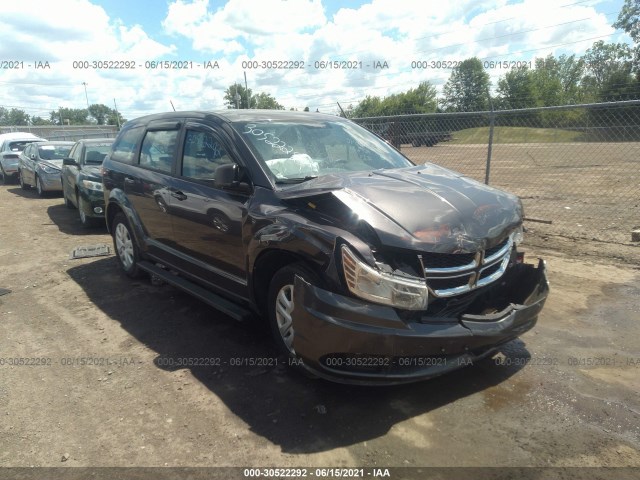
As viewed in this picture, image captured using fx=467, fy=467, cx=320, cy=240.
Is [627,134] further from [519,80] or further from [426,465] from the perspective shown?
[519,80]

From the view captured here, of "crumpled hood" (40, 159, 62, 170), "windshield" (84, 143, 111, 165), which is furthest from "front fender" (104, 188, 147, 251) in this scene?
"crumpled hood" (40, 159, 62, 170)

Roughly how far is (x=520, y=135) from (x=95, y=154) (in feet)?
28.2

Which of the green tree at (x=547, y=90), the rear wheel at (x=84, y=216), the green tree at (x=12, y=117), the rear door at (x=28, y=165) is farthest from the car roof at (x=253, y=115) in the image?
the green tree at (x=12, y=117)

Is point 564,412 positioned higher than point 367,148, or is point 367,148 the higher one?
point 367,148

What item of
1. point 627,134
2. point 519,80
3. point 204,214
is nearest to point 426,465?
point 204,214

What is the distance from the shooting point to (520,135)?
9008 mm

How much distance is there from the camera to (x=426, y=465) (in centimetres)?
258

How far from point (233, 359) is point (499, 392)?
2.03 metres

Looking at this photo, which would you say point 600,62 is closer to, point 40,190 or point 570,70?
point 570,70

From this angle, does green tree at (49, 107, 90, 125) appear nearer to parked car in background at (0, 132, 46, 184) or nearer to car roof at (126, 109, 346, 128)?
parked car in background at (0, 132, 46, 184)

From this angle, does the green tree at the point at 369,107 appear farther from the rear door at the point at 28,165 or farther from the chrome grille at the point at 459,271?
the chrome grille at the point at 459,271

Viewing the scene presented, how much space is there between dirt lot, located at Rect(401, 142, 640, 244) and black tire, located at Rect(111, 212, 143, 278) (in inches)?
175

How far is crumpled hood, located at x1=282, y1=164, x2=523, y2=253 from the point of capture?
2.91 meters

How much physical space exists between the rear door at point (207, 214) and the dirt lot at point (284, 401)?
1.99 ft
